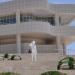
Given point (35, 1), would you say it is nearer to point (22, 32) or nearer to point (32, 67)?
point (22, 32)

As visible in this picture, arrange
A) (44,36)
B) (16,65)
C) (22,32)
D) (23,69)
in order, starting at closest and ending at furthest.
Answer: (23,69), (16,65), (22,32), (44,36)

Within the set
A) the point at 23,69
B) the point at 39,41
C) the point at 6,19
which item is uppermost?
the point at 6,19

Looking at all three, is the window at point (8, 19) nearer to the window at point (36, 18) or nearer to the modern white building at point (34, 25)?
the modern white building at point (34, 25)

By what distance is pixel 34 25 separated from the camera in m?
44.3

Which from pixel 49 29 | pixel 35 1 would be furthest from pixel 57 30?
pixel 35 1

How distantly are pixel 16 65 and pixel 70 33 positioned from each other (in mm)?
22681

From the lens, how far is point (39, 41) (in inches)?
1940

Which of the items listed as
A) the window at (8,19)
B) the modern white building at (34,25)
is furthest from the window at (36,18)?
the window at (8,19)

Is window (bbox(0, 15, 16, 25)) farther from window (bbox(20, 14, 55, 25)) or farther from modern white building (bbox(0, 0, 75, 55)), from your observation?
window (bbox(20, 14, 55, 25))

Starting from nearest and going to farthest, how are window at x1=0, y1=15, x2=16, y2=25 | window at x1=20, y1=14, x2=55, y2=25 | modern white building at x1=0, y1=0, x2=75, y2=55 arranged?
1. modern white building at x1=0, y1=0, x2=75, y2=55
2. window at x1=20, y1=14, x2=55, y2=25
3. window at x1=0, y1=15, x2=16, y2=25

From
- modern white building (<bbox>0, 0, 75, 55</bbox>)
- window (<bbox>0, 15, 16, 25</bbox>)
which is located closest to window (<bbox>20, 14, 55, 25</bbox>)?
modern white building (<bbox>0, 0, 75, 55</bbox>)

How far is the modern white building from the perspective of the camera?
4459 cm

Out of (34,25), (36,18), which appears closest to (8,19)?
(36,18)

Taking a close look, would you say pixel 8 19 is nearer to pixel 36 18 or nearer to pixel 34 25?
pixel 36 18
